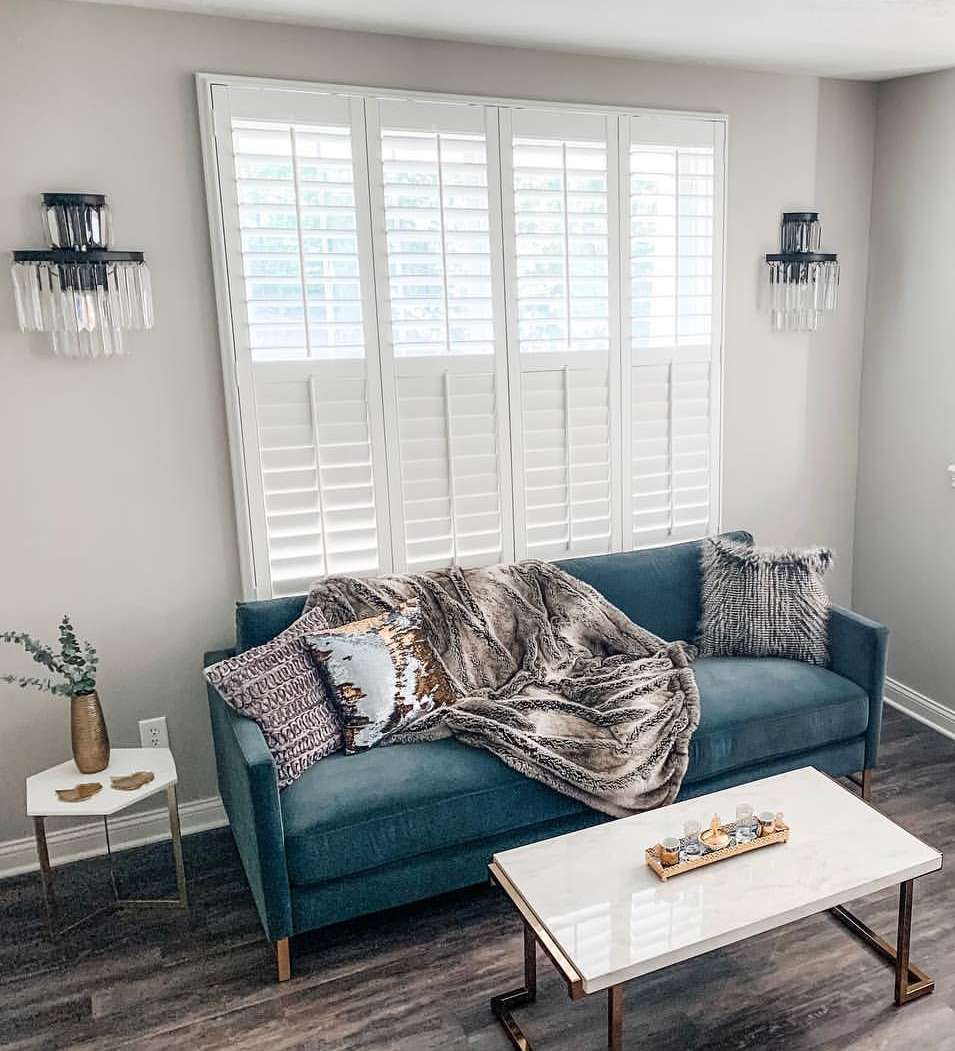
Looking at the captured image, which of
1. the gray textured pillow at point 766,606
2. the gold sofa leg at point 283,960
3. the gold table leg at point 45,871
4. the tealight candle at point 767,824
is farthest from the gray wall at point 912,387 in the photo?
the gold table leg at point 45,871

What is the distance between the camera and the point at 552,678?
2.96m

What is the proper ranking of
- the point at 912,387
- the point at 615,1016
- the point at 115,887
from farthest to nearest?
the point at 912,387, the point at 115,887, the point at 615,1016

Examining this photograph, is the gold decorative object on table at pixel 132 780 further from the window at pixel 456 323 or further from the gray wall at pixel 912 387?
the gray wall at pixel 912 387

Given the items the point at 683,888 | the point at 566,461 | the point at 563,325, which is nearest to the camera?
the point at 683,888

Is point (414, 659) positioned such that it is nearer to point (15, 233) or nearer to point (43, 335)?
point (43, 335)

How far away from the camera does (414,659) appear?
275 cm

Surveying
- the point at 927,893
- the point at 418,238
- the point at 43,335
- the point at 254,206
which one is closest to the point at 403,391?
the point at 418,238

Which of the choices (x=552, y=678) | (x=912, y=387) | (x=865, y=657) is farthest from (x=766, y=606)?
(x=912, y=387)

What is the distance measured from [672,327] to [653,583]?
0.93 m

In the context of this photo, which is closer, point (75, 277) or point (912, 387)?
point (75, 277)

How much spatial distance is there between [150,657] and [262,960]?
99 centimetres

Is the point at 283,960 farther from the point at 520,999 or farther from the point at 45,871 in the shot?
the point at 45,871

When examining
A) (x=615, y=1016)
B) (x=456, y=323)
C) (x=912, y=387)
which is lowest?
(x=615, y=1016)

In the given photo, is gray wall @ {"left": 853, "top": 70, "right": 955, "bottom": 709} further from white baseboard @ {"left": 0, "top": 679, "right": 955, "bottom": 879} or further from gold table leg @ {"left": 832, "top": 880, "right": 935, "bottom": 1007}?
white baseboard @ {"left": 0, "top": 679, "right": 955, "bottom": 879}
